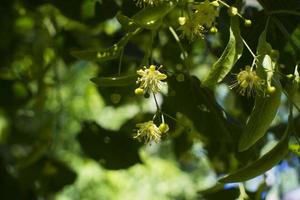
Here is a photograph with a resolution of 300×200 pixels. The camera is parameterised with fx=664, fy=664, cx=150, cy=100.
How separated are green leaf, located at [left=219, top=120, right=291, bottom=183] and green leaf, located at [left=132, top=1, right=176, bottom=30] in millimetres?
188

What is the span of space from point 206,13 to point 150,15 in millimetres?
61

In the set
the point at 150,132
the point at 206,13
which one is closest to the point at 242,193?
the point at 150,132

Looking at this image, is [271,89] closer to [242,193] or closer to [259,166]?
[259,166]

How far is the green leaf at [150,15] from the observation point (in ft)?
2.36

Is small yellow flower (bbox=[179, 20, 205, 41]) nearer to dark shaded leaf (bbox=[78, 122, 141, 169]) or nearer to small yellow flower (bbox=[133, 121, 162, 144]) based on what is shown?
small yellow flower (bbox=[133, 121, 162, 144])

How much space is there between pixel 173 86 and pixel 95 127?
375 millimetres

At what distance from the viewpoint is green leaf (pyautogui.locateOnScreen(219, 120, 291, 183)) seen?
692mm

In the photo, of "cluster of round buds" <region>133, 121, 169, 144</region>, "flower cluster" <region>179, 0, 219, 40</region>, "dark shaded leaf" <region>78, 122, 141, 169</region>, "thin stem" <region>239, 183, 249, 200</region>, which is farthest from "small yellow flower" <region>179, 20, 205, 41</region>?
"dark shaded leaf" <region>78, 122, 141, 169</region>

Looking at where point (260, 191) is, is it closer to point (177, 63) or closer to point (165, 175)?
point (177, 63)

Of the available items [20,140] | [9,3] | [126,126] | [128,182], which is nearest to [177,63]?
[126,126]

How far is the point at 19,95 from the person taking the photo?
1.57 metres

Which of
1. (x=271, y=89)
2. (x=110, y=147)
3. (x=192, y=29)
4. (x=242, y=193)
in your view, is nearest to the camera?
(x=271, y=89)

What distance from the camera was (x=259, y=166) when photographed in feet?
2.31

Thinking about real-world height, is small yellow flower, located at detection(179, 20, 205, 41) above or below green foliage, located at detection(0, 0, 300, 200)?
above
